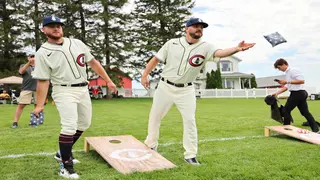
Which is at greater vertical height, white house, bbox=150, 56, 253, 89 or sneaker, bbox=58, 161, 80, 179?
white house, bbox=150, 56, 253, 89

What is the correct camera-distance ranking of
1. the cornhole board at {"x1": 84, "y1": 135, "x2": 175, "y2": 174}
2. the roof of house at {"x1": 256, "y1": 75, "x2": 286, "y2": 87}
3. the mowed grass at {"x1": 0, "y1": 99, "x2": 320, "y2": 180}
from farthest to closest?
the roof of house at {"x1": 256, "y1": 75, "x2": 286, "y2": 87} → the cornhole board at {"x1": 84, "y1": 135, "x2": 175, "y2": 174} → the mowed grass at {"x1": 0, "y1": 99, "x2": 320, "y2": 180}

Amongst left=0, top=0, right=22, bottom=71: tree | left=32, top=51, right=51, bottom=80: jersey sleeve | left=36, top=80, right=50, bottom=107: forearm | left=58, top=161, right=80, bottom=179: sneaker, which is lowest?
left=58, top=161, right=80, bottom=179: sneaker

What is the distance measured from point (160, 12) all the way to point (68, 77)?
3450cm

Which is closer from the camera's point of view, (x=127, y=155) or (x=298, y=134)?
(x=127, y=155)

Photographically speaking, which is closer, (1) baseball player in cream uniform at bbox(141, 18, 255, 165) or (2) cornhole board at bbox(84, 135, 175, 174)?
(2) cornhole board at bbox(84, 135, 175, 174)

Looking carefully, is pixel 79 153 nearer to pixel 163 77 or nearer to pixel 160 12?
pixel 163 77

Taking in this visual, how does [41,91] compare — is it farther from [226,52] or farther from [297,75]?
[297,75]

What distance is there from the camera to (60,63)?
3980 mm

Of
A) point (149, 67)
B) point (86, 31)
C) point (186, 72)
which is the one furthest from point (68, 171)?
point (86, 31)

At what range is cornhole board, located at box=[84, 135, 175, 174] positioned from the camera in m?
4.11

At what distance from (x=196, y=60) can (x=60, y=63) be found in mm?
1916

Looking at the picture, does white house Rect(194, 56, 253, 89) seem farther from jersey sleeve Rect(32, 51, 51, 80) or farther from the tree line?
jersey sleeve Rect(32, 51, 51, 80)

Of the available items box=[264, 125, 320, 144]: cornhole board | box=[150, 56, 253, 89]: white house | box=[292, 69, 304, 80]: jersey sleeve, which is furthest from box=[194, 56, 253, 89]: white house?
box=[264, 125, 320, 144]: cornhole board

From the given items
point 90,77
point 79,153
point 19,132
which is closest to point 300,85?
point 79,153
